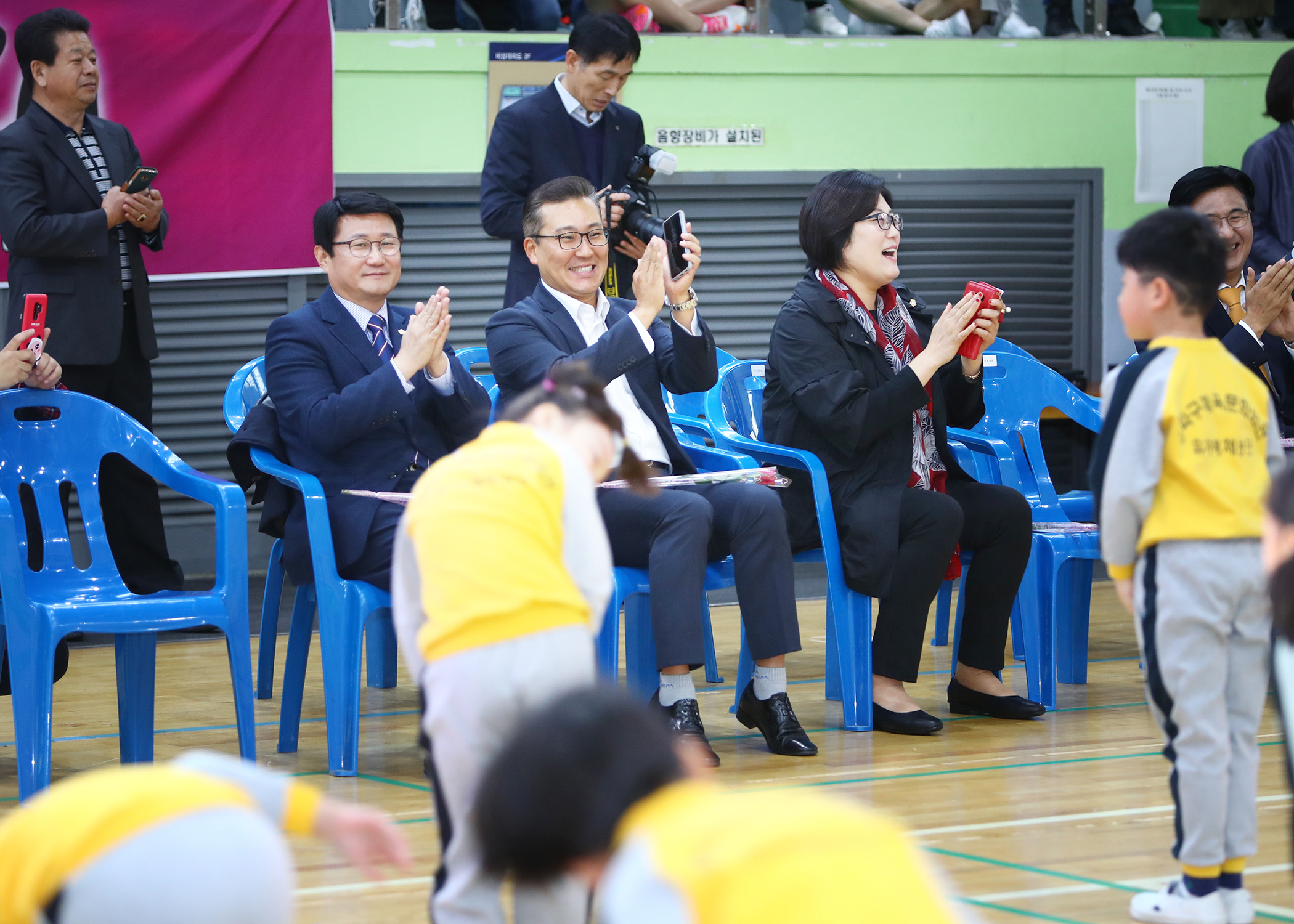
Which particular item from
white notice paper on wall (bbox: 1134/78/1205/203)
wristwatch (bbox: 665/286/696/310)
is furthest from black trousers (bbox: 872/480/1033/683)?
white notice paper on wall (bbox: 1134/78/1205/203)

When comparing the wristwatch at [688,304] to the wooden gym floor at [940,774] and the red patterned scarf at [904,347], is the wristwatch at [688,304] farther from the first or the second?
the wooden gym floor at [940,774]

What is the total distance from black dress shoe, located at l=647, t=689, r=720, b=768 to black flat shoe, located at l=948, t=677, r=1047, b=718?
81cm

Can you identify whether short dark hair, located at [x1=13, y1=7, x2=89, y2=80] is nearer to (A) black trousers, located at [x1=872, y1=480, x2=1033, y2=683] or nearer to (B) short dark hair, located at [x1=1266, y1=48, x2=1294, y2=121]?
(A) black trousers, located at [x1=872, y1=480, x2=1033, y2=683]

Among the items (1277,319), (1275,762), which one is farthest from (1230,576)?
(1277,319)

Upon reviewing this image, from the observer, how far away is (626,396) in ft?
11.7

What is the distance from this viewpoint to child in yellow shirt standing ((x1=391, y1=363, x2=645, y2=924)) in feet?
5.95

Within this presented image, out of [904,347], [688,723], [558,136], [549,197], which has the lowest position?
[688,723]

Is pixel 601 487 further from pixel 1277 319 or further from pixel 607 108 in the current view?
pixel 1277 319

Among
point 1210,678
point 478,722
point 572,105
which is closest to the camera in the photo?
point 478,722

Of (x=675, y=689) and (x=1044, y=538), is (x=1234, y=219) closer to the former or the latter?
(x=1044, y=538)

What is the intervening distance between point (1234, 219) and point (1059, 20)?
9.12 feet

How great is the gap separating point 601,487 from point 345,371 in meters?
0.64

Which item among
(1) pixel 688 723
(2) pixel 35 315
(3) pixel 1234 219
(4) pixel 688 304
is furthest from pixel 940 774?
(2) pixel 35 315

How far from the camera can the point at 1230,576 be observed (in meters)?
2.13
